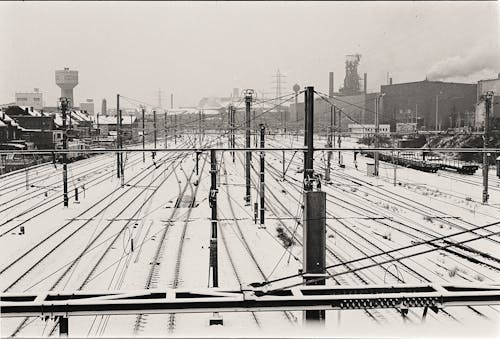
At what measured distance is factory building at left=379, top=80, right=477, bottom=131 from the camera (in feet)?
190

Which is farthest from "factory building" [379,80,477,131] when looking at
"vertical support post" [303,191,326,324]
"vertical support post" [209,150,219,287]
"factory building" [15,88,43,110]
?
"vertical support post" [303,191,326,324]

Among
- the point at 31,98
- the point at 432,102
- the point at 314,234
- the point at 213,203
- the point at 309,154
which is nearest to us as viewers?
the point at 314,234

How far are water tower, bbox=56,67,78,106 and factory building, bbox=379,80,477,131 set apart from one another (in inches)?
2320

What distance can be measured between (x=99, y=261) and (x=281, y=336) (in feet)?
33.3

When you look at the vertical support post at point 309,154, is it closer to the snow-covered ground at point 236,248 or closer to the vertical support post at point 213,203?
the vertical support post at point 213,203

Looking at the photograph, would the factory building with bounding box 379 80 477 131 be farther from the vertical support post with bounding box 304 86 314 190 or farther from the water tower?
the water tower

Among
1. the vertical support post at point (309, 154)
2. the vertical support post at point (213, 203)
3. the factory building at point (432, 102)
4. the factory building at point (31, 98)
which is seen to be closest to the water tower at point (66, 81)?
the factory building at point (31, 98)

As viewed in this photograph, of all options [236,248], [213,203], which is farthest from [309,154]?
[236,248]

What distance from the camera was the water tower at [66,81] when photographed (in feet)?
295

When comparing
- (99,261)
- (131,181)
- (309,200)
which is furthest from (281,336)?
(131,181)

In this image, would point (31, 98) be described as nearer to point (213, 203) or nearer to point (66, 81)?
point (66, 81)

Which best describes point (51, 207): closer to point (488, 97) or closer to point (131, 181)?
point (131, 181)

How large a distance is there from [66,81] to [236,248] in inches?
3367

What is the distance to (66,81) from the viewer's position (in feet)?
294
